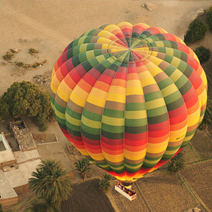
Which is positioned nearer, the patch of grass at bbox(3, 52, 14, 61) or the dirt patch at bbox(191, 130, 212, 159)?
the dirt patch at bbox(191, 130, 212, 159)

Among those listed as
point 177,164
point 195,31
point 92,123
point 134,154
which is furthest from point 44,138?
point 195,31

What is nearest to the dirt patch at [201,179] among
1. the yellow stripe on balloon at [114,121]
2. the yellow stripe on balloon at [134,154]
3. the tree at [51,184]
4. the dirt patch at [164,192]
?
the dirt patch at [164,192]

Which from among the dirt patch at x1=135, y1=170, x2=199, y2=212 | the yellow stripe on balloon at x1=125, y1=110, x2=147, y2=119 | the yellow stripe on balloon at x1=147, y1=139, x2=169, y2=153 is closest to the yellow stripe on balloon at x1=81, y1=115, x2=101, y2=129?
the yellow stripe on balloon at x1=125, y1=110, x2=147, y2=119

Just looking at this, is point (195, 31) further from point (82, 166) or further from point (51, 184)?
point (51, 184)

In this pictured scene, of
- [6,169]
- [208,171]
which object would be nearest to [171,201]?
[208,171]

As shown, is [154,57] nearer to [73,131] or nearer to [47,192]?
[73,131]

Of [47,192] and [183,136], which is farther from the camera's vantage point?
[47,192]

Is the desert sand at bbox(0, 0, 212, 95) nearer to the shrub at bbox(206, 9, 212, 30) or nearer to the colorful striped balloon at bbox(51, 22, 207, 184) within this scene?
the shrub at bbox(206, 9, 212, 30)

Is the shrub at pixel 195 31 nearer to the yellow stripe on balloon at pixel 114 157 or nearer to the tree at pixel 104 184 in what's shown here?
the tree at pixel 104 184
